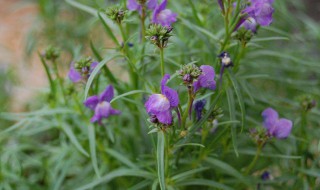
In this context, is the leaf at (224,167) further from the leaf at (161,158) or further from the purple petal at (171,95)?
the purple petal at (171,95)

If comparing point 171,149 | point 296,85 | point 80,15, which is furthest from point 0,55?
point 171,149

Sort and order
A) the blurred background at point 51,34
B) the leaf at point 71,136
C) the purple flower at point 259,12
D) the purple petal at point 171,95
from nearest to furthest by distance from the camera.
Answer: the purple petal at point 171,95 < the purple flower at point 259,12 < the leaf at point 71,136 < the blurred background at point 51,34

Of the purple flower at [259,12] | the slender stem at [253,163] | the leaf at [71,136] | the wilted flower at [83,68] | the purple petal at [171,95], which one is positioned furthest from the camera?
the leaf at [71,136]

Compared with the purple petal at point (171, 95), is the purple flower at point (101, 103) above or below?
below

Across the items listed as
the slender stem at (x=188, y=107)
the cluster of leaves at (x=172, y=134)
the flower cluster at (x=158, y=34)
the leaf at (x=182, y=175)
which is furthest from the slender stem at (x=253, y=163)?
the flower cluster at (x=158, y=34)

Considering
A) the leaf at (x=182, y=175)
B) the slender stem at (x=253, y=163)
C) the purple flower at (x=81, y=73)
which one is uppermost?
the purple flower at (x=81, y=73)

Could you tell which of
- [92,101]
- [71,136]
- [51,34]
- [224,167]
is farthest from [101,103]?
[51,34]

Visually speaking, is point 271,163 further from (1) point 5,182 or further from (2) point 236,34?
(1) point 5,182

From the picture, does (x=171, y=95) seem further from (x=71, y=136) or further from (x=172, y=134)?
(x=71, y=136)

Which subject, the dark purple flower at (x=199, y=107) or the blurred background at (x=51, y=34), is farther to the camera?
the blurred background at (x=51, y=34)
